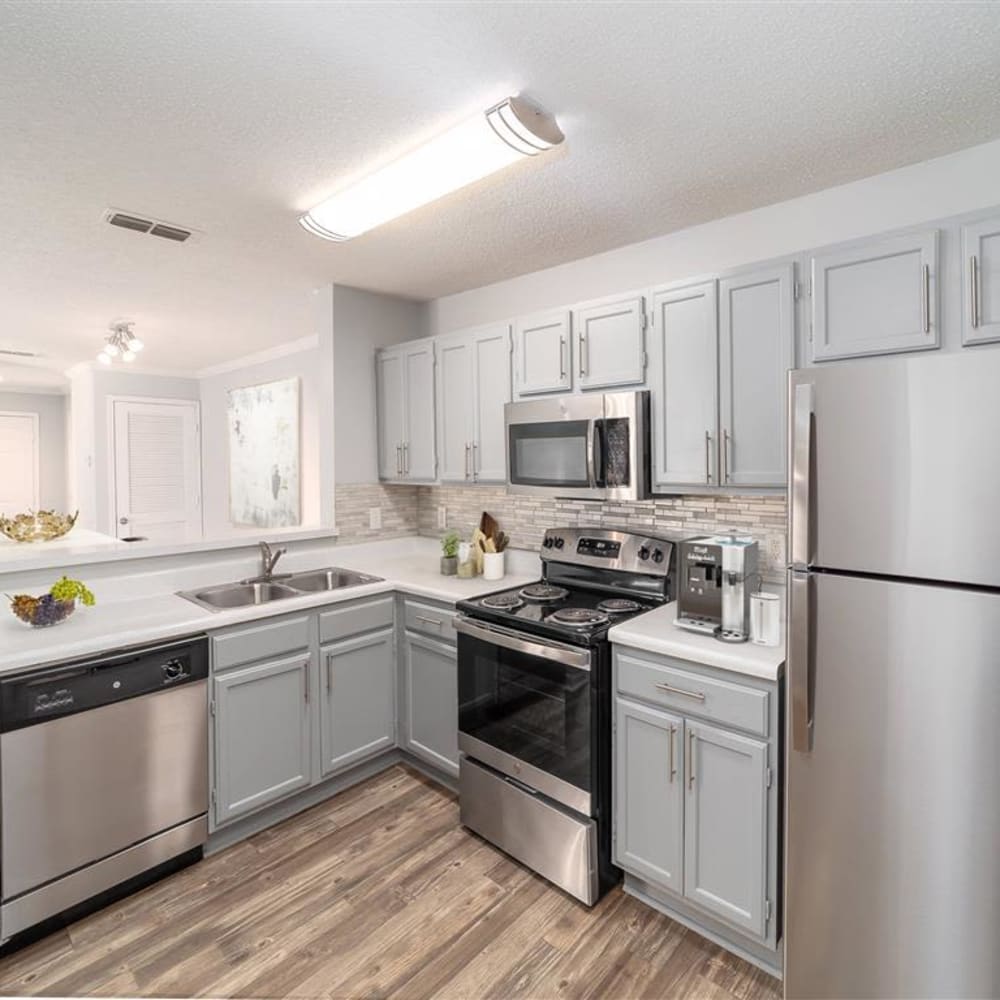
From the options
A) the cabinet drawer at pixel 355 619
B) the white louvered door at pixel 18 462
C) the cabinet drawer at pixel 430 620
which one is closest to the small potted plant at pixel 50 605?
the cabinet drawer at pixel 355 619

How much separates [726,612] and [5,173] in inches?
110

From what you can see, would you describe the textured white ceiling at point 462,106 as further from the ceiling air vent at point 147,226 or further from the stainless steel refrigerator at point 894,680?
the stainless steel refrigerator at point 894,680

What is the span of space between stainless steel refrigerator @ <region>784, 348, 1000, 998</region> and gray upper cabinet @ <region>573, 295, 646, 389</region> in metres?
0.92

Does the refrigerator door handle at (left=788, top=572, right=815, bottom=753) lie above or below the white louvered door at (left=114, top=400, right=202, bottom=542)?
below

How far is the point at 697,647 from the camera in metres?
1.83

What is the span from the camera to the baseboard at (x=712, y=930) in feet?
5.79

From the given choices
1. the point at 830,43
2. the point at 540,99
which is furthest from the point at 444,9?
the point at 830,43

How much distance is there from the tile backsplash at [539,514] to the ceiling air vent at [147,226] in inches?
55.9

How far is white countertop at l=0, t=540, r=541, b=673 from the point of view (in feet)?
6.36

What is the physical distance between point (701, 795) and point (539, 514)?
1623mm

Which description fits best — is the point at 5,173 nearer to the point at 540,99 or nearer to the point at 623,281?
the point at 540,99

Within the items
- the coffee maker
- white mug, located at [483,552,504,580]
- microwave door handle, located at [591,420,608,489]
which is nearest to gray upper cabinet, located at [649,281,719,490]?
microwave door handle, located at [591,420,608,489]

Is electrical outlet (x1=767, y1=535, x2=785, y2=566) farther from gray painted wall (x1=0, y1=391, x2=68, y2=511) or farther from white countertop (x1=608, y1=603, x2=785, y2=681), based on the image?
gray painted wall (x1=0, y1=391, x2=68, y2=511)

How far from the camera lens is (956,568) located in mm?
1295
